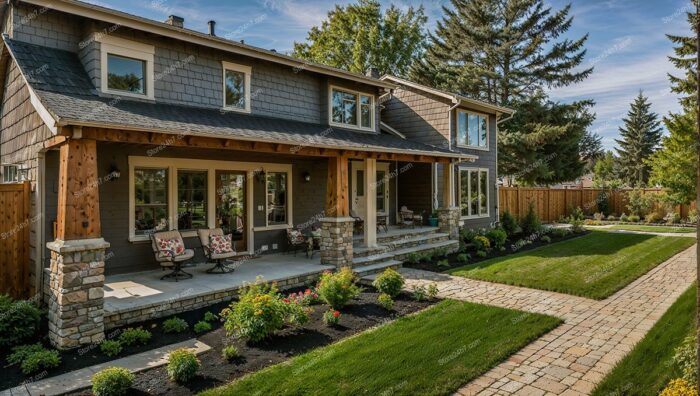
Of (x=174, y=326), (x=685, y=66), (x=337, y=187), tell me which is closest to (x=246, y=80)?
(x=337, y=187)

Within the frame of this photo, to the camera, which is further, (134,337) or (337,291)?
(337,291)

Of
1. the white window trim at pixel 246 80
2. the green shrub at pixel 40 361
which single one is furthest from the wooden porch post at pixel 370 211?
the green shrub at pixel 40 361

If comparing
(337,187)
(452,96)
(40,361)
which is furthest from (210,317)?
(452,96)

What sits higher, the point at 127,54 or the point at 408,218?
the point at 127,54

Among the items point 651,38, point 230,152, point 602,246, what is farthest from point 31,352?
point 651,38

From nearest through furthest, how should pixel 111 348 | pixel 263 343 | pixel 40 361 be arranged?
pixel 40 361 → pixel 111 348 → pixel 263 343

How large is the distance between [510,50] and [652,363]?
75.8 feet

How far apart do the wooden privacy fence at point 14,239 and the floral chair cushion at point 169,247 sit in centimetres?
214

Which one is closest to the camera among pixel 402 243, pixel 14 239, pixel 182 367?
pixel 182 367

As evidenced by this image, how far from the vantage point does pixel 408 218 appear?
14.4 m

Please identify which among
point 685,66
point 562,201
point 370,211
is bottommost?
point 370,211

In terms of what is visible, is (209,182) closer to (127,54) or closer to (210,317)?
(127,54)

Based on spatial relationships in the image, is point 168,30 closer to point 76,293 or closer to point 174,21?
point 174,21

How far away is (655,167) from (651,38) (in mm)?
9046
